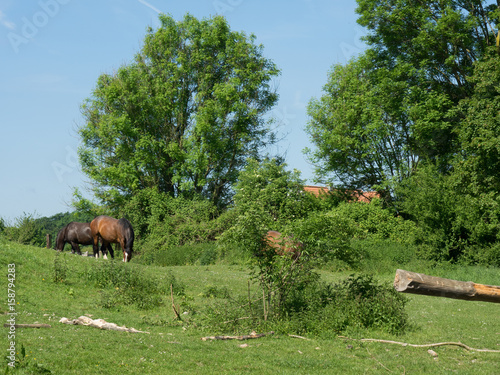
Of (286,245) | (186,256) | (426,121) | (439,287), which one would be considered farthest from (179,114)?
(439,287)

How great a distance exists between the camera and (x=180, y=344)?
9828 millimetres

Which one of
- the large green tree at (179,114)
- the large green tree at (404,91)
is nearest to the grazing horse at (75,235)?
the large green tree at (179,114)

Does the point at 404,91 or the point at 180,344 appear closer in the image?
the point at 180,344

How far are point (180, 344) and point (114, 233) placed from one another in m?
18.5

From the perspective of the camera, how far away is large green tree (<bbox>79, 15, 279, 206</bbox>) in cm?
4306

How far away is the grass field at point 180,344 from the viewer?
27.2 feet

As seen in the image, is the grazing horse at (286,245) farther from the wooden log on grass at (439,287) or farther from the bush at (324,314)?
the wooden log on grass at (439,287)

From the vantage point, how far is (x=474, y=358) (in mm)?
9820

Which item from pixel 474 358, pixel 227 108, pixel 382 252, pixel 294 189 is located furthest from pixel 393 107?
pixel 474 358

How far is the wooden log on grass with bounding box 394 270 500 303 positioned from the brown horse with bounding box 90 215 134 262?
2111 centimetres

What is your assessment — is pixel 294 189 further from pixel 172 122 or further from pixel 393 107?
pixel 172 122

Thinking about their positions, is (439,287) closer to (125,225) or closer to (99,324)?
(99,324)

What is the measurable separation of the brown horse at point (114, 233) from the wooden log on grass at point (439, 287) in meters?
21.1

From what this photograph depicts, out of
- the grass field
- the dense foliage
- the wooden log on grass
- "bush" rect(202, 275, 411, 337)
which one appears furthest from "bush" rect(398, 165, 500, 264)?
the wooden log on grass
